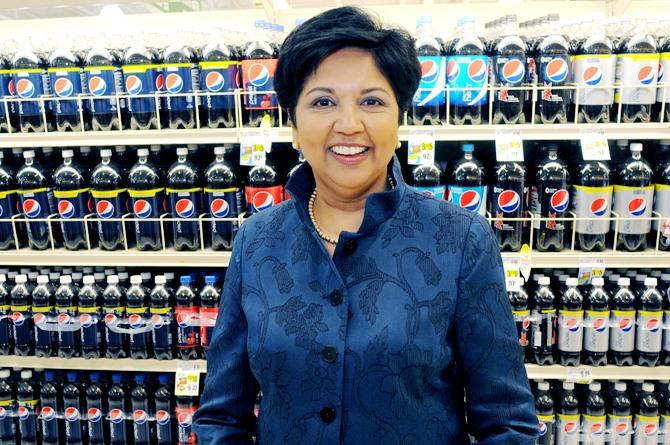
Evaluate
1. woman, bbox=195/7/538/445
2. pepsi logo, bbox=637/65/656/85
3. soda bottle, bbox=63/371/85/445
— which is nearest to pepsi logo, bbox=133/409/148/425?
soda bottle, bbox=63/371/85/445

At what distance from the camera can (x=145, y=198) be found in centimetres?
250

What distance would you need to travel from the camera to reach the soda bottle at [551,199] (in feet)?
7.72

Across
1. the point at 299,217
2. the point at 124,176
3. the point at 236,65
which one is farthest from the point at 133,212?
the point at 299,217

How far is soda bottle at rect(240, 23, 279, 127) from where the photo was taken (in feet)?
7.70

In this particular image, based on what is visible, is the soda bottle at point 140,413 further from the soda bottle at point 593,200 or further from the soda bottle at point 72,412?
the soda bottle at point 593,200

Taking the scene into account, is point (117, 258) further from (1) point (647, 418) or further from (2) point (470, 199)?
(1) point (647, 418)

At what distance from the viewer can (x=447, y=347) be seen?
1.07 m

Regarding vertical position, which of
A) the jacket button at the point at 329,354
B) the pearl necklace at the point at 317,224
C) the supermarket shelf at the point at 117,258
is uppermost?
the pearl necklace at the point at 317,224

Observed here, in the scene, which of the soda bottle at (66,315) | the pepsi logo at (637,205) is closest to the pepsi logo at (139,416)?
the soda bottle at (66,315)

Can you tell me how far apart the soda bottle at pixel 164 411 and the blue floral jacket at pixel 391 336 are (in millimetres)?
1710

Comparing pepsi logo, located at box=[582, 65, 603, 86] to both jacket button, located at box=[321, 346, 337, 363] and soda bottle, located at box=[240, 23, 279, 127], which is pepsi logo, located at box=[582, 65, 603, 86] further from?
jacket button, located at box=[321, 346, 337, 363]

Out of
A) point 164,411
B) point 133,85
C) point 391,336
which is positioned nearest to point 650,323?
point 391,336

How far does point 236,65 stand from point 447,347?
5.71 feet

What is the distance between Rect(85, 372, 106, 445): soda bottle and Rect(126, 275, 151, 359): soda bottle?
11.6 inches
